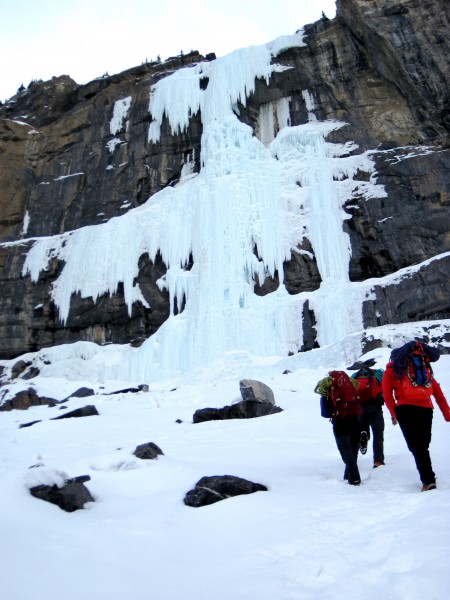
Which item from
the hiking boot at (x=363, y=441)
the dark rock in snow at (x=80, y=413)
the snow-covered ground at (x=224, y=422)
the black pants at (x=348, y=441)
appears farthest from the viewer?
the dark rock in snow at (x=80, y=413)

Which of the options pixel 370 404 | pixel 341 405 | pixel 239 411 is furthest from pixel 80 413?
pixel 341 405

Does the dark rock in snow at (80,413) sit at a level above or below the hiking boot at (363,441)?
above

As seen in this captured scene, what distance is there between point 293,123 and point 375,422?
27.1 m

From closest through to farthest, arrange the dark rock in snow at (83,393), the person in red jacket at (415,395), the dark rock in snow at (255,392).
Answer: the person in red jacket at (415,395), the dark rock in snow at (255,392), the dark rock in snow at (83,393)

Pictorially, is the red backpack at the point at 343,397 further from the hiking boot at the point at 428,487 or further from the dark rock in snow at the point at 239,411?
the dark rock in snow at the point at 239,411

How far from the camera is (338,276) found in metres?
24.8

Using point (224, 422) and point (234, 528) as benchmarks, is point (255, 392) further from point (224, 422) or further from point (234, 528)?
point (234, 528)

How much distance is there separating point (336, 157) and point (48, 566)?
27571 mm

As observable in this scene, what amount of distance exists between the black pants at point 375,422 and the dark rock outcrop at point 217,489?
1.62m

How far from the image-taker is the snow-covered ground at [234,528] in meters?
2.75

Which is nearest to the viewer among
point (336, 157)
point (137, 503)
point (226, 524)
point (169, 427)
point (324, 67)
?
point (226, 524)

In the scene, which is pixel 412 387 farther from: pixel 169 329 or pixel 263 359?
pixel 169 329

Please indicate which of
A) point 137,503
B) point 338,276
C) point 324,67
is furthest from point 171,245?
point 137,503

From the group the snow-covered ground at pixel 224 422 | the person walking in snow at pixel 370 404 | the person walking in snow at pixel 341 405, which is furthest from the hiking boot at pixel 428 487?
the person walking in snow at pixel 370 404
